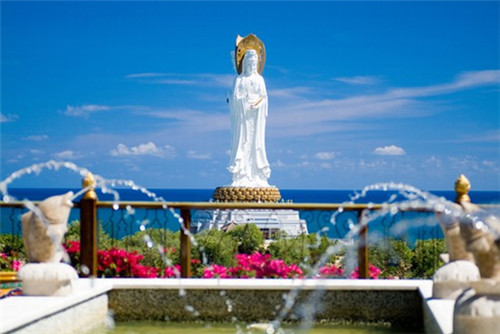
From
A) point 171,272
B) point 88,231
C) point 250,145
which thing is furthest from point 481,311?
point 250,145

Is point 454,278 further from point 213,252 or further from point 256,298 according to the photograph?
point 213,252

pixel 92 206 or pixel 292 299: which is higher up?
pixel 92 206

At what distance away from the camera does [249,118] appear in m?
19.6

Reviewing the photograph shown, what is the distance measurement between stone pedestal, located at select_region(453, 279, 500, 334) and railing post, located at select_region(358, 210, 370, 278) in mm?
2901

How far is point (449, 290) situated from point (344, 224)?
3394 mm

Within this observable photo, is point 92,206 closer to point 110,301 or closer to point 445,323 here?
point 110,301

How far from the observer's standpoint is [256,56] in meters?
19.6

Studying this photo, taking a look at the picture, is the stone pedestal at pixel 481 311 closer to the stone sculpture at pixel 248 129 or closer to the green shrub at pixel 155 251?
the green shrub at pixel 155 251

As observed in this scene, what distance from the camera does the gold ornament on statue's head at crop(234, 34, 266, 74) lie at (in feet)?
65.5

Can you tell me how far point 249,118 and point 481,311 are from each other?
51.6 ft

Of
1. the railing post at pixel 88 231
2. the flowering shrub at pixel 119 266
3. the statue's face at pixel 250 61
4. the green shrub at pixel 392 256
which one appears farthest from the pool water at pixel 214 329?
the statue's face at pixel 250 61

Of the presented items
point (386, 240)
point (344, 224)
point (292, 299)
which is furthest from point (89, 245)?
point (386, 240)

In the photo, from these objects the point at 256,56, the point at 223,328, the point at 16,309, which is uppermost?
the point at 256,56

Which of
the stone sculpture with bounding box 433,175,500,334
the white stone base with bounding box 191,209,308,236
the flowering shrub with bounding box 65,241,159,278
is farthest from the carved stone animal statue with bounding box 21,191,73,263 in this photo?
the white stone base with bounding box 191,209,308,236
